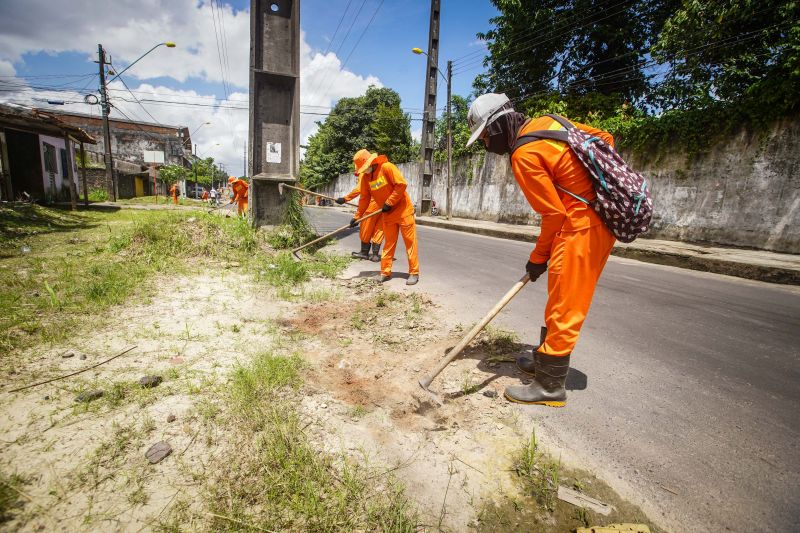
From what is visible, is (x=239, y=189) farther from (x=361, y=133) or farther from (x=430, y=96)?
(x=361, y=133)


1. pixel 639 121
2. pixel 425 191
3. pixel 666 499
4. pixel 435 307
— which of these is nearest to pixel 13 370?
pixel 435 307

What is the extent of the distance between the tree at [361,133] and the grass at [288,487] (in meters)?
32.7

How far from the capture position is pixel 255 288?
14.1ft

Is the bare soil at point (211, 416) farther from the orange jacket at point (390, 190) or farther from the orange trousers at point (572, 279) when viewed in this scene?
the orange jacket at point (390, 190)

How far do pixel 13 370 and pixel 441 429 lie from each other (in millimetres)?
2589

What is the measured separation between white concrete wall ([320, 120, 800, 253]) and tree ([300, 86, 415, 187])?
24629 millimetres

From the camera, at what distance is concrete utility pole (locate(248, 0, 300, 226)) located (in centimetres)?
668

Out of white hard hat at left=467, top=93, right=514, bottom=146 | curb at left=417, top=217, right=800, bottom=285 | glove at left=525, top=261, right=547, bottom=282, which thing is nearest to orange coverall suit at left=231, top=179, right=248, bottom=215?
white hard hat at left=467, top=93, right=514, bottom=146

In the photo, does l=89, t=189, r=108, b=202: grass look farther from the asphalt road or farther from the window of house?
the asphalt road

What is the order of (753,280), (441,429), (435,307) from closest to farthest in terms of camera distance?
(441,429) → (435,307) → (753,280)

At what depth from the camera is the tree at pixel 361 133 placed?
108 feet

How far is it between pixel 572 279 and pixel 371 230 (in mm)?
4678

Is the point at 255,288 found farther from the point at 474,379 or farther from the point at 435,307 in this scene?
the point at 474,379

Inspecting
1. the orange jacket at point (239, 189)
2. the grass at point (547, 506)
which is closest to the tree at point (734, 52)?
the grass at point (547, 506)
